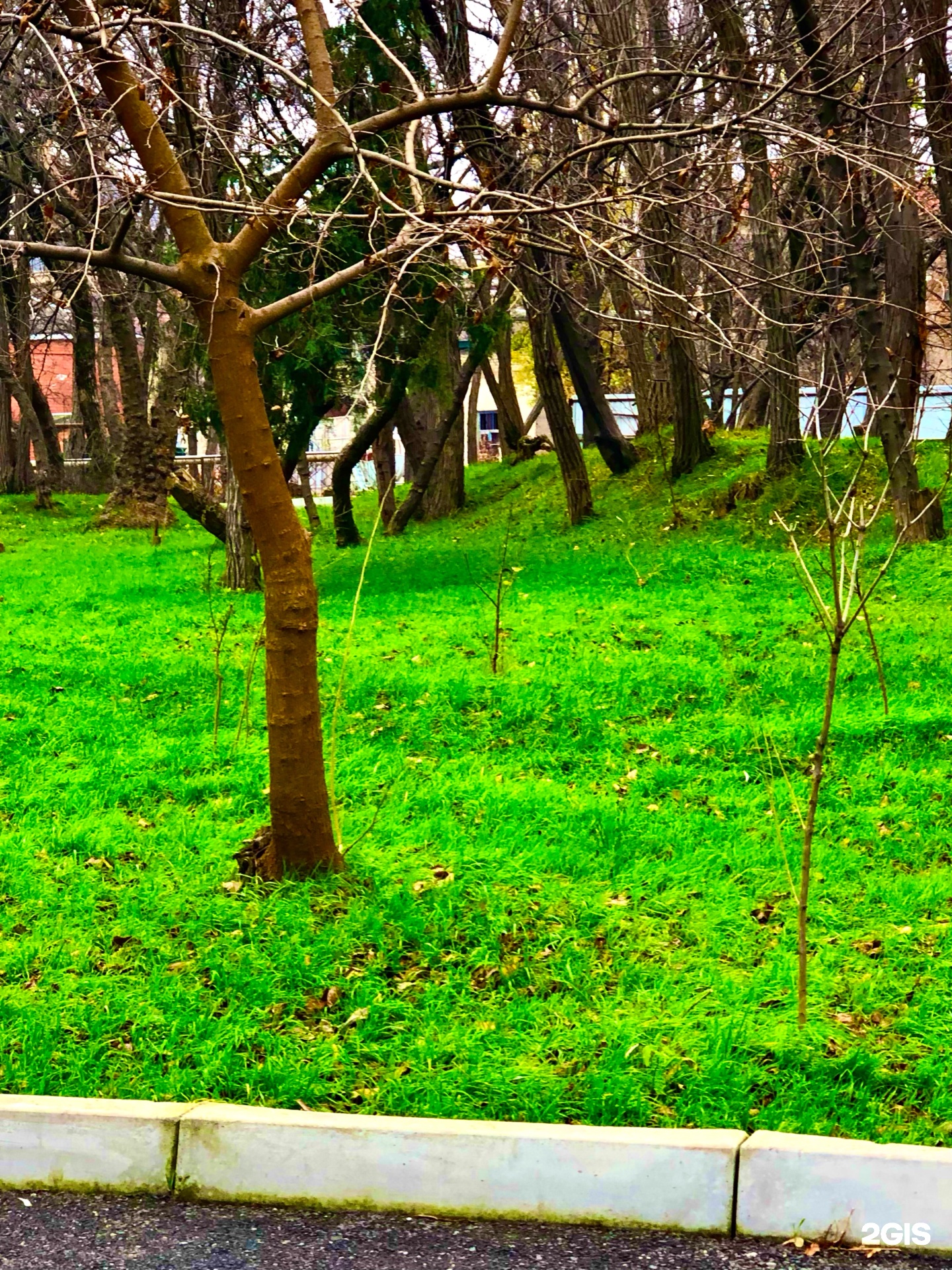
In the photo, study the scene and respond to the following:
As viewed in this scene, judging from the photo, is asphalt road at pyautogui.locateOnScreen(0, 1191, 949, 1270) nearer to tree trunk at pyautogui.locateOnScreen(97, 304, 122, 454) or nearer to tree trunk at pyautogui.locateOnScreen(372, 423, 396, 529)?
tree trunk at pyautogui.locateOnScreen(372, 423, 396, 529)

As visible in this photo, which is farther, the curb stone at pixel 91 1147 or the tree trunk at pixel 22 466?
the tree trunk at pixel 22 466

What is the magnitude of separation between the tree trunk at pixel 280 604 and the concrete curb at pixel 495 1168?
1.68m

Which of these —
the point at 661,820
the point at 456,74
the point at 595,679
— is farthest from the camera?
the point at 456,74

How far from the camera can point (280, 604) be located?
194 inches

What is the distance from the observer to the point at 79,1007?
4148 mm

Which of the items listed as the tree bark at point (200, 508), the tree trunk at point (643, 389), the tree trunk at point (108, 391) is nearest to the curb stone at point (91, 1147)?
the tree bark at point (200, 508)

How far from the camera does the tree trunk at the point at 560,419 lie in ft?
47.2

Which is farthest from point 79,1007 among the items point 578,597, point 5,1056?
point 578,597

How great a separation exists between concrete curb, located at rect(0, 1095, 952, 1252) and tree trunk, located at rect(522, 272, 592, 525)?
1172 cm

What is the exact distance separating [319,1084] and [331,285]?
9.51 feet

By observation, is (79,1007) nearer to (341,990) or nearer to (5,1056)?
(5,1056)

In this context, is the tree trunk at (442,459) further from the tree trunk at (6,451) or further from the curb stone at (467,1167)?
the tree trunk at (6,451)

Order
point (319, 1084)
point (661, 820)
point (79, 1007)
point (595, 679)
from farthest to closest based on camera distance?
point (595, 679) < point (661, 820) < point (79, 1007) < point (319, 1084)

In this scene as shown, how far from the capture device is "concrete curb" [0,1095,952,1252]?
3.04 m
